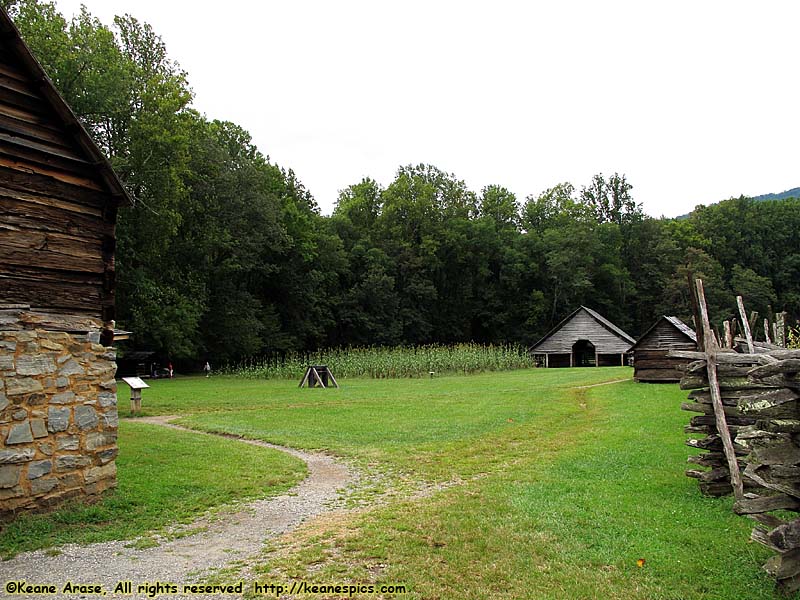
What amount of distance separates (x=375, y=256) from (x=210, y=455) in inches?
1772

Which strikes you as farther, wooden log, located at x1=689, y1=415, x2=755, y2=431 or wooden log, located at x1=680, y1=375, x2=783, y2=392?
wooden log, located at x1=689, y1=415, x2=755, y2=431

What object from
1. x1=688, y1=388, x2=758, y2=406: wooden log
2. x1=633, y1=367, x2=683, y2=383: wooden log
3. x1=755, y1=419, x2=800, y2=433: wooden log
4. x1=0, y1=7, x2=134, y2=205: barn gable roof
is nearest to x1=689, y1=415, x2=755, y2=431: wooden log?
x1=688, y1=388, x2=758, y2=406: wooden log

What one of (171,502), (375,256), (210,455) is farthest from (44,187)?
(375,256)

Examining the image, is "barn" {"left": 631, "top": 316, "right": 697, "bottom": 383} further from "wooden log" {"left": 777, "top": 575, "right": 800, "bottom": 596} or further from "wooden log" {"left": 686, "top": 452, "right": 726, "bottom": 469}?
"wooden log" {"left": 777, "top": 575, "right": 800, "bottom": 596}

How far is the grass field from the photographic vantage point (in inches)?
200

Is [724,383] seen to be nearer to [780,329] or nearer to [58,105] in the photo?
[780,329]

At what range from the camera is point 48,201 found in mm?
7812

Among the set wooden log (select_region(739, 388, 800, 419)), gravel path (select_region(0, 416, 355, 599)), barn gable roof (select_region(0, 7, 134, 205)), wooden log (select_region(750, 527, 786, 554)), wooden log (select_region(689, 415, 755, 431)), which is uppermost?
barn gable roof (select_region(0, 7, 134, 205))

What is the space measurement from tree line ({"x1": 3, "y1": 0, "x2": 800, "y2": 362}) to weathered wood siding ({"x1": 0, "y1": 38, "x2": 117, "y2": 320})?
2149 cm

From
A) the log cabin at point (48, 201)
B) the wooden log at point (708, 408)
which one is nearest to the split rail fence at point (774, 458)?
the wooden log at point (708, 408)

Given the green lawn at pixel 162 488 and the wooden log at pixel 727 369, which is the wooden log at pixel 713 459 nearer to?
the wooden log at pixel 727 369

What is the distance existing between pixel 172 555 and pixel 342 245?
158ft

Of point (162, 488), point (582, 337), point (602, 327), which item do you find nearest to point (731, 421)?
point (162, 488)

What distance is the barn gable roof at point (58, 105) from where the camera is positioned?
24.5ft
